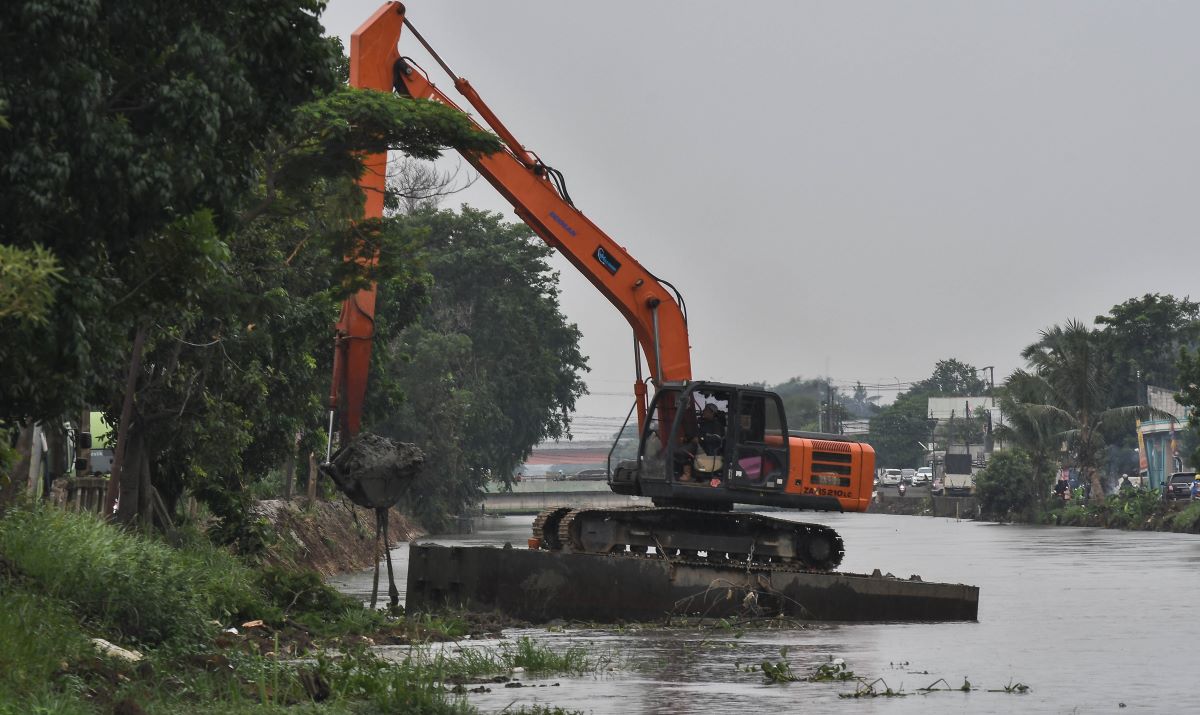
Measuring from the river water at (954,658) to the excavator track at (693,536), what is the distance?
73.1 inches

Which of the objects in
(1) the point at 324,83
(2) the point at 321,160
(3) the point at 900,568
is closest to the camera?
(1) the point at 324,83

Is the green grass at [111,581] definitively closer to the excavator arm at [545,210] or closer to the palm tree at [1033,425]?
the excavator arm at [545,210]

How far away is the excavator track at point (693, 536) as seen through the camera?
22.3m

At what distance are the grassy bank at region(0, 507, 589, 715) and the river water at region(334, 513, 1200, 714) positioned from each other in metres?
0.81

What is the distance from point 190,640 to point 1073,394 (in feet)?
235

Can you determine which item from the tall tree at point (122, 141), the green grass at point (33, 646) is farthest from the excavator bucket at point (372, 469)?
the tall tree at point (122, 141)

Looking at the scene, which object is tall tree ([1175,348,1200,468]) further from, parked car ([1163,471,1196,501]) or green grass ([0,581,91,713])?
green grass ([0,581,91,713])

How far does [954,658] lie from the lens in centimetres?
1773

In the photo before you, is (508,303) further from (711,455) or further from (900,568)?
(711,455)

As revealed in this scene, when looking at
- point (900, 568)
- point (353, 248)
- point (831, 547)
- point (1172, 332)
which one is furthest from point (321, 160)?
point (1172, 332)

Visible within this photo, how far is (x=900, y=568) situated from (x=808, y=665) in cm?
2294

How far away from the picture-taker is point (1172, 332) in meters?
104

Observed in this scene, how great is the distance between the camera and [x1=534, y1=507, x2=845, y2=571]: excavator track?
73.3 feet

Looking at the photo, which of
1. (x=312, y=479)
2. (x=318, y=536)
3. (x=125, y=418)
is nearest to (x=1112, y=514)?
(x=312, y=479)
